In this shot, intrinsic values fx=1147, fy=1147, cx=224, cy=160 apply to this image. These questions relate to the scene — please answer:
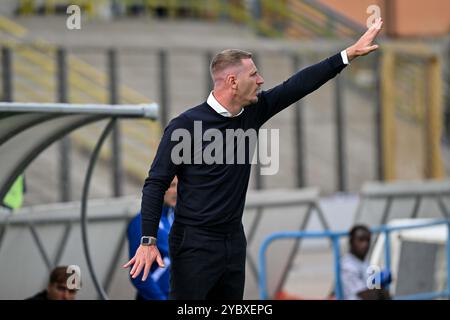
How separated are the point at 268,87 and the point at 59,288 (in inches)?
425

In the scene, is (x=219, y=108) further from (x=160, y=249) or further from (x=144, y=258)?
(x=160, y=249)

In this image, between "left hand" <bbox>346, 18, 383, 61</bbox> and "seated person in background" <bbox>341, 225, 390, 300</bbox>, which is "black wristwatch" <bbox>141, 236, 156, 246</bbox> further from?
"seated person in background" <bbox>341, 225, 390, 300</bbox>

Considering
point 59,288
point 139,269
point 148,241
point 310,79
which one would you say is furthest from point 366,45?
point 59,288

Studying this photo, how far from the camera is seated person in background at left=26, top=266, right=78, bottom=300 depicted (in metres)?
7.49

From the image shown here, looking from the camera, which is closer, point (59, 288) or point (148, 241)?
point (148, 241)

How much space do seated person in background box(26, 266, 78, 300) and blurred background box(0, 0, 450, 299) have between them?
1.39m

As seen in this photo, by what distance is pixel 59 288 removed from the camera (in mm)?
7512

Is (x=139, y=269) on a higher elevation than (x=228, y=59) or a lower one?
lower

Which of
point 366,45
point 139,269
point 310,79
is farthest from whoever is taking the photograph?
point 310,79

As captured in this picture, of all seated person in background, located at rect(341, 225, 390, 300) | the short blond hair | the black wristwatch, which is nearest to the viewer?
the black wristwatch

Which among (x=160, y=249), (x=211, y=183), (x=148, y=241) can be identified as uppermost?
(x=211, y=183)

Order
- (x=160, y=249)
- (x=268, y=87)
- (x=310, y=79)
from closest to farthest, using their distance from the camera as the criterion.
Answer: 1. (x=310, y=79)
2. (x=160, y=249)
3. (x=268, y=87)

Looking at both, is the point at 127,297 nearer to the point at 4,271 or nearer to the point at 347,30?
the point at 4,271

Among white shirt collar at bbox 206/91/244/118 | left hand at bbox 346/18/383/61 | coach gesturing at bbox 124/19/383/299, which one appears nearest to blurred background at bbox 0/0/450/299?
coach gesturing at bbox 124/19/383/299
